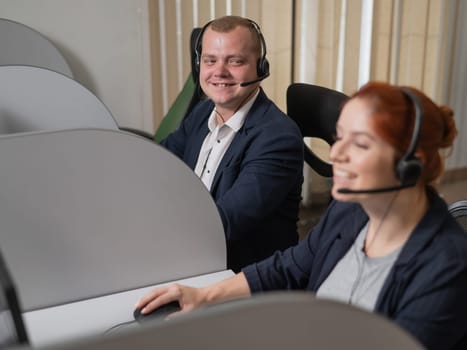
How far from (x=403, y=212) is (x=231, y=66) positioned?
3.01 feet

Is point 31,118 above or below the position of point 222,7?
below

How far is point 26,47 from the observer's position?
273 centimetres

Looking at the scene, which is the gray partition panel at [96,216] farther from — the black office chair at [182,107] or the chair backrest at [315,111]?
the black office chair at [182,107]

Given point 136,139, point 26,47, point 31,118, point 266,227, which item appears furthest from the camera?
point 26,47

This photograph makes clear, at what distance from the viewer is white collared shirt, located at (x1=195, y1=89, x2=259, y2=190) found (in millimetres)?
1673

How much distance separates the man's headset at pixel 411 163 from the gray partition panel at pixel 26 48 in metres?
2.12

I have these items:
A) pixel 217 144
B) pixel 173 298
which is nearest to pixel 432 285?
pixel 173 298

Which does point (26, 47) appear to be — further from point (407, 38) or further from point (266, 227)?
point (407, 38)

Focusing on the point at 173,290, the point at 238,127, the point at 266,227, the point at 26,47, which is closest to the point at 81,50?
the point at 26,47

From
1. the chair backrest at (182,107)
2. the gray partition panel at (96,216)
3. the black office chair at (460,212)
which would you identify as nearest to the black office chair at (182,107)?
the chair backrest at (182,107)

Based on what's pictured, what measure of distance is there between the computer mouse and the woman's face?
39 cm

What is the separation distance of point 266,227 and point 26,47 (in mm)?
1694

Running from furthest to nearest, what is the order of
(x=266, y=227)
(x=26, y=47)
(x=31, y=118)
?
(x=26, y=47) < (x=31, y=118) < (x=266, y=227)

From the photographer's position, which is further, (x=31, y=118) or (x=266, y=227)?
(x=31, y=118)
